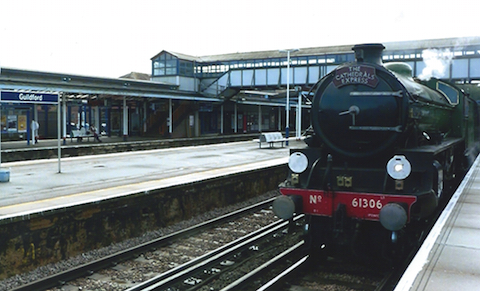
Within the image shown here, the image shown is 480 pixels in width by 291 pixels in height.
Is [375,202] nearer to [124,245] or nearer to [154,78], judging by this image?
[124,245]

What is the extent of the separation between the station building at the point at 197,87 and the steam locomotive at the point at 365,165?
19.7 m

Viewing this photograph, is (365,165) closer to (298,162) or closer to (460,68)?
(298,162)

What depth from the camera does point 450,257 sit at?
516 centimetres

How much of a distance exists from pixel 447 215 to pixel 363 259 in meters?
1.54

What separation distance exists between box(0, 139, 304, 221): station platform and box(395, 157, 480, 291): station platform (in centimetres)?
614

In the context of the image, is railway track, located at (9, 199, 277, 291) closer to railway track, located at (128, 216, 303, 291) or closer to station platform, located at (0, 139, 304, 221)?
railway track, located at (128, 216, 303, 291)

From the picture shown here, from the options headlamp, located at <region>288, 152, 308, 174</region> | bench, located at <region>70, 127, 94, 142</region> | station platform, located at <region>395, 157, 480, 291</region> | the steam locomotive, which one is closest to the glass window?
station platform, located at <region>395, 157, 480, 291</region>

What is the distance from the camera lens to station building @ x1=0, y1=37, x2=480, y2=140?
2672 centimetres

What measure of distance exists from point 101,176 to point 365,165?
8312mm

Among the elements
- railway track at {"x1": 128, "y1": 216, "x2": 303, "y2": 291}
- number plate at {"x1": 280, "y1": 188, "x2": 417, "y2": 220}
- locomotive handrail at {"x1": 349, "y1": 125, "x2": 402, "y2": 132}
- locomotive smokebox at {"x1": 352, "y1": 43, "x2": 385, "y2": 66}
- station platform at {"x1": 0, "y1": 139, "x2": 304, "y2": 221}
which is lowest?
railway track at {"x1": 128, "y1": 216, "x2": 303, "y2": 291}

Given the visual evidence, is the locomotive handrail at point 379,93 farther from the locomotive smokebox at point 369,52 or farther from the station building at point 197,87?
the station building at point 197,87

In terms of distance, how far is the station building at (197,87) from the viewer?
87.7ft

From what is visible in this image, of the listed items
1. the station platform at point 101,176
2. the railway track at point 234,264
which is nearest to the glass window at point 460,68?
the station platform at point 101,176

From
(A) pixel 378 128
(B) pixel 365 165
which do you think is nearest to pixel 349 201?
(B) pixel 365 165
